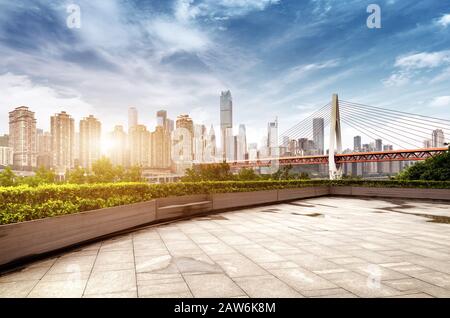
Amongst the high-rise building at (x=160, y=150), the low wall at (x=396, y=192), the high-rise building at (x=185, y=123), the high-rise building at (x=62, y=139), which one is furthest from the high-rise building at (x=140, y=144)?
the low wall at (x=396, y=192)

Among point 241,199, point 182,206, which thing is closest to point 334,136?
point 241,199

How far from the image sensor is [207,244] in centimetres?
753

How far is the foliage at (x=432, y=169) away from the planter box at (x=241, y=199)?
13.7m

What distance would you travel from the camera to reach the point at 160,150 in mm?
162000

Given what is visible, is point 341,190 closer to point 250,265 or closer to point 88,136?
point 250,265

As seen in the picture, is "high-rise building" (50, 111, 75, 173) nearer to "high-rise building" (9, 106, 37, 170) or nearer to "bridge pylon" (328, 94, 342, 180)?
"high-rise building" (9, 106, 37, 170)

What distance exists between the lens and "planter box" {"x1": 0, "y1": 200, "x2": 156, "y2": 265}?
5.59 metres

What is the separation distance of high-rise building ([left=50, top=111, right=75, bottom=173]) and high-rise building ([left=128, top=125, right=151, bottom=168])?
102 feet

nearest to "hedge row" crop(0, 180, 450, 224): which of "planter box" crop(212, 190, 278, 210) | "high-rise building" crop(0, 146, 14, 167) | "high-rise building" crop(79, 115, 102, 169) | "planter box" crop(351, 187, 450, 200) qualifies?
"planter box" crop(212, 190, 278, 210)

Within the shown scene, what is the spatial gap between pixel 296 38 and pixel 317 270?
17.3 meters
